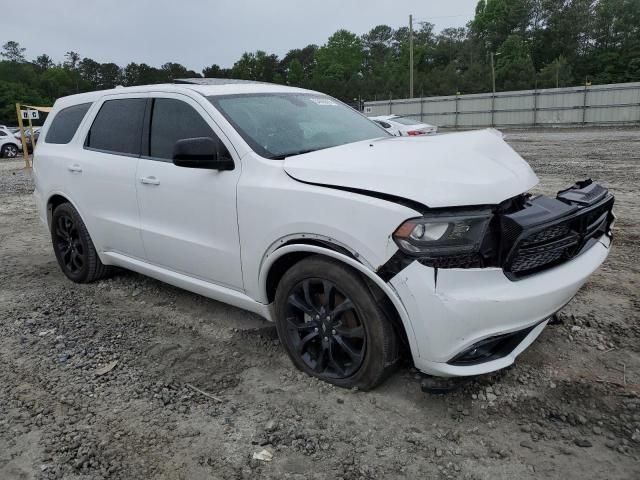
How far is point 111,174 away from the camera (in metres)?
4.41

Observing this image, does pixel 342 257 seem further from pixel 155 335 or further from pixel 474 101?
pixel 474 101

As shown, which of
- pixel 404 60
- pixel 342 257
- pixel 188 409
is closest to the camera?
pixel 342 257

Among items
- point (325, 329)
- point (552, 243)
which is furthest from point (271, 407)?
point (552, 243)

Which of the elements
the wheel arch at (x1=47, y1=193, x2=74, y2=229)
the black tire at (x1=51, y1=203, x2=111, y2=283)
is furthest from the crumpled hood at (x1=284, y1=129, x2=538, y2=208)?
the wheel arch at (x1=47, y1=193, x2=74, y2=229)

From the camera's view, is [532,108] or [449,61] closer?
[532,108]

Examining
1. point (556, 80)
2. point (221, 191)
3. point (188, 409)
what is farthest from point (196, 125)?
point (556, 80)

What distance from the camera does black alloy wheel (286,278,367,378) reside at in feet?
9.79

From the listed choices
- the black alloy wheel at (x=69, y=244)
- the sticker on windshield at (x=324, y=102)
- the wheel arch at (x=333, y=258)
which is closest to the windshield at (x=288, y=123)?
the sticker on windshield at (x=324, y=102)

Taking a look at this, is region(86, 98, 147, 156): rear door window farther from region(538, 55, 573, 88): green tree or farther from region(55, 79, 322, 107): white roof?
region(538, 55, 573, 88): green tree

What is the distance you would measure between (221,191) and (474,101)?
3675cm

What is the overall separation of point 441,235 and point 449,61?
103m

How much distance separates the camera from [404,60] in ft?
316

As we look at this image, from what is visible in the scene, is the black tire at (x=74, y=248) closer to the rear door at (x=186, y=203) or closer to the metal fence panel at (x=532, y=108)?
the rear door at (x=186, y=203)

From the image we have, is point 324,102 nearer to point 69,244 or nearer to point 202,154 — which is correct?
point 202,154
